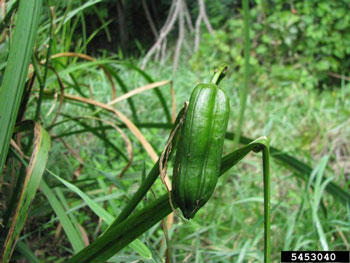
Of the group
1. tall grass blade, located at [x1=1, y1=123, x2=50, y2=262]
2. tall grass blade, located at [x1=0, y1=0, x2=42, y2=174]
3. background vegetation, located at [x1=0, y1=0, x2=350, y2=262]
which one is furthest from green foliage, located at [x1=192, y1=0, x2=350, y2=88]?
tall grass blade, located at [x1=0, y1=0, x2=42, y2=174]

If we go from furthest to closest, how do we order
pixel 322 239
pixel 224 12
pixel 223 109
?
pixel 224 12 → pixel 322 239 → pixel 223 109

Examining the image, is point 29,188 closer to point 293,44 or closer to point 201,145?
point 201,145

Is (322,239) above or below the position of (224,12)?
below

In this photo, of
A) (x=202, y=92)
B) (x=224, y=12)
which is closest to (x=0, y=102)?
(x=202, y=92)

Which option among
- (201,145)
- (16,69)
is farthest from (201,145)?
(16,69)

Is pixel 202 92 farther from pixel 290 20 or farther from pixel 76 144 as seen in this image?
pixel 290 20

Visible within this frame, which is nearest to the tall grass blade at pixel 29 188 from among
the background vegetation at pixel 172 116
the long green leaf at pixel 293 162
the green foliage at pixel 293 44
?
the background vegetation at pixel 172 116
